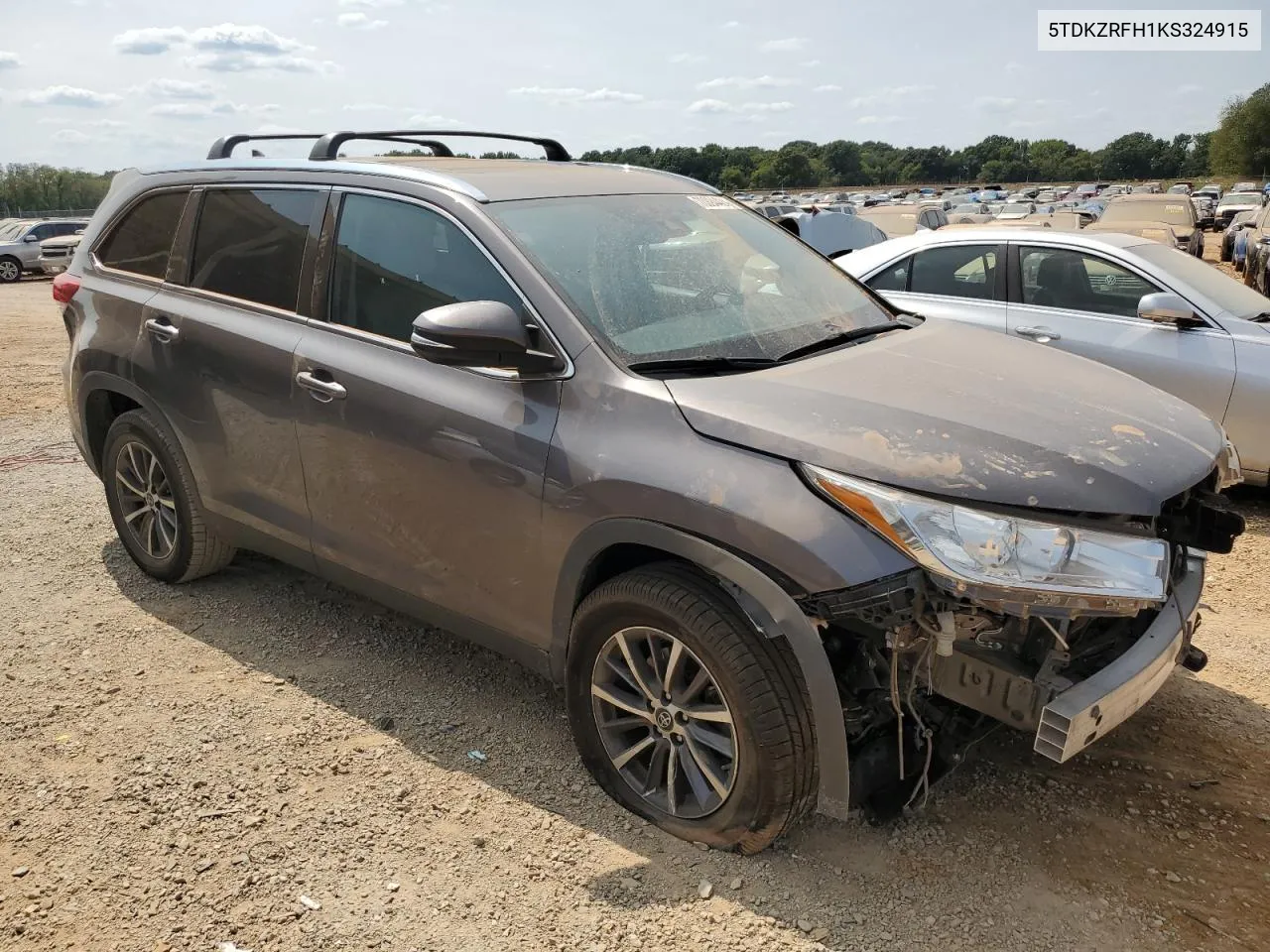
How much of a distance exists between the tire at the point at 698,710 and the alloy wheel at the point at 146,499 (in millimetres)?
2478

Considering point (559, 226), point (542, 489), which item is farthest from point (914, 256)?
point (542, 489)

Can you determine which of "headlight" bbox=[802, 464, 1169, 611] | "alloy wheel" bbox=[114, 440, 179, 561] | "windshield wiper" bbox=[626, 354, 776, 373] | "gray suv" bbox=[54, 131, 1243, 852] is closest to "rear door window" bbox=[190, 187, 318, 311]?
"gray suv" bbox=[54, 131, 1243, 852]

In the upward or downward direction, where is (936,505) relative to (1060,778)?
upward

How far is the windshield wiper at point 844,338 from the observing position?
312cm

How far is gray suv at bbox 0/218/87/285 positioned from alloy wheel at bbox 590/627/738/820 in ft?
87.8

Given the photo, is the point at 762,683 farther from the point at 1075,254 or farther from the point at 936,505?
the point at 1075,254

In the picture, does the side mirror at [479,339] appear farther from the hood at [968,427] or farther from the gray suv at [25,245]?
the gray suv at [25,245]

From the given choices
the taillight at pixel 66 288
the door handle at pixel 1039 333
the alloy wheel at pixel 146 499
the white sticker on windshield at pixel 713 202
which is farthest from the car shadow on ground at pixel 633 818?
the door handle at pixel 1039 333

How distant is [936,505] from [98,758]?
2.88 meters

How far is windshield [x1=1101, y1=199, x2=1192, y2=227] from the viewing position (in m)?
A: 19.3

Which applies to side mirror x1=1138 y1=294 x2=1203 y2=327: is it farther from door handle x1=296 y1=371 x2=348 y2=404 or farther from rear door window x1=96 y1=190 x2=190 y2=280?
rear door window x1=96 y1=190 x2=190 y2=280

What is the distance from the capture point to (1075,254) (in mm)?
6281

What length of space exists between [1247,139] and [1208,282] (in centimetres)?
9456

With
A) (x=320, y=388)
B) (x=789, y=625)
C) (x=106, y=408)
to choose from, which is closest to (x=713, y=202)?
(x=320, y=388)
